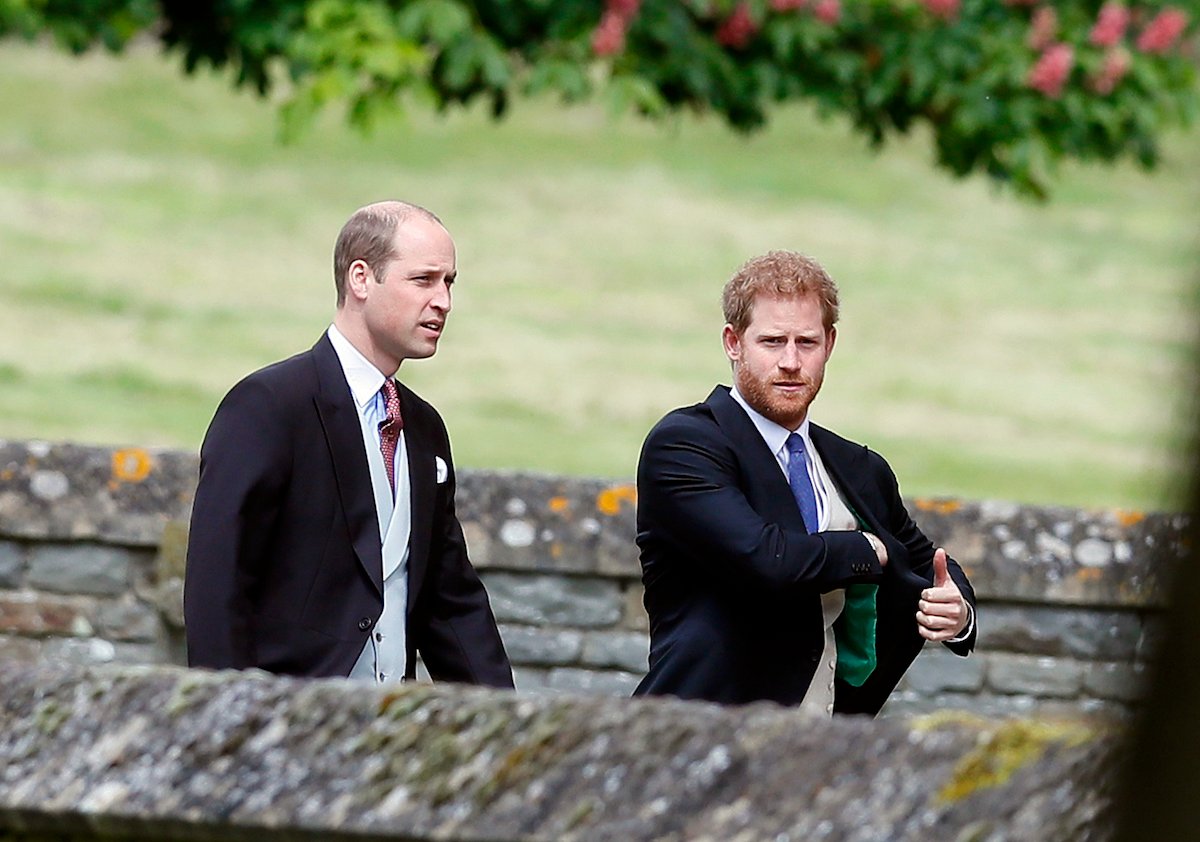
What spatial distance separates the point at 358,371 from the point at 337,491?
0.24m

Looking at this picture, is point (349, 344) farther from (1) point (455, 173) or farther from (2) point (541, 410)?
(1) point (455, 173)

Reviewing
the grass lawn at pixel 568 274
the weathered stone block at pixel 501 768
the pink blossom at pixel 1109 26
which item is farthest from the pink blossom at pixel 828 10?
the grass lawn at pixel 568 274

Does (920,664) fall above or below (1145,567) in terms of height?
below

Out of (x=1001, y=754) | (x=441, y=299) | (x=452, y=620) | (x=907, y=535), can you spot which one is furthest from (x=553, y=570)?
(x=1001, y=754)

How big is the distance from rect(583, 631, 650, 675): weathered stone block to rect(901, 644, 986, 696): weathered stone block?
749 mm

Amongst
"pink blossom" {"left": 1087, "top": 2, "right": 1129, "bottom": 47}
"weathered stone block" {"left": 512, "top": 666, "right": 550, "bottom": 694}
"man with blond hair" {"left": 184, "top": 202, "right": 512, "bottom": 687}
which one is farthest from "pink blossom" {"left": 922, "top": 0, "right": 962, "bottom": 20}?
"man with blond hair" {"left": 184, "top": 202, "right": 512, "bottom": 687}

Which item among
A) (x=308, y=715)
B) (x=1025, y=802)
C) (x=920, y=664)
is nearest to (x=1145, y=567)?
(x=1025, y=802)

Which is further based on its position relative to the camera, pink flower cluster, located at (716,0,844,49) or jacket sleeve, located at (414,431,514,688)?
pink flower cluster, located at (716,0,844,49)

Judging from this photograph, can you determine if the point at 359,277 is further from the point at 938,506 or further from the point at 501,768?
the point at 938,506

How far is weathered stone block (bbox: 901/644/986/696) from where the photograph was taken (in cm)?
520

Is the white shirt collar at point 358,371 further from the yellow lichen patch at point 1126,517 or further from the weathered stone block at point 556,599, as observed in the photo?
the yellow lichen patch at point 1126,517

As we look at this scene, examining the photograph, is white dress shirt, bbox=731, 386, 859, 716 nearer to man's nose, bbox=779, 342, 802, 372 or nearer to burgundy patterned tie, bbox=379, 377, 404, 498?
man's nose, bbox=779, 342, 802, 372

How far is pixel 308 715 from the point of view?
192 cm

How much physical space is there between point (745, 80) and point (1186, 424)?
5680 mm
